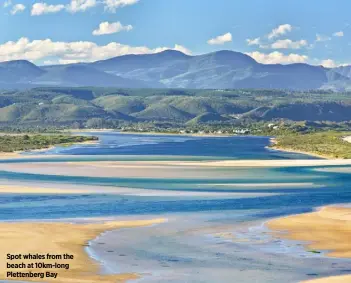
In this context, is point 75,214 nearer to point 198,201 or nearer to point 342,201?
point 198,201

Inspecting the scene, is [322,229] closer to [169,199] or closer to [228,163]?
[169,199]

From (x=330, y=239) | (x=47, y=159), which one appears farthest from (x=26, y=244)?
(x=47, y=159)

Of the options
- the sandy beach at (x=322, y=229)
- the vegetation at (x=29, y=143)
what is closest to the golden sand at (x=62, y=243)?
the sandy beach at (x=322, y=229)

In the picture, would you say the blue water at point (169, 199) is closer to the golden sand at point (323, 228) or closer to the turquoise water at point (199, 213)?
the turquoise water at point (199, 213)

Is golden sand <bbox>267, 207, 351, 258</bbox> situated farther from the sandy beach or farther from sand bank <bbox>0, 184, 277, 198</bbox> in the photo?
sand bank <bbox>0, 184, 277, 198</bbox>

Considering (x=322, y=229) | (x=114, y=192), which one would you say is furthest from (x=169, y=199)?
(x=322, y=229)

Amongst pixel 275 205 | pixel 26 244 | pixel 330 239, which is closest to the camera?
pixel 26 244
